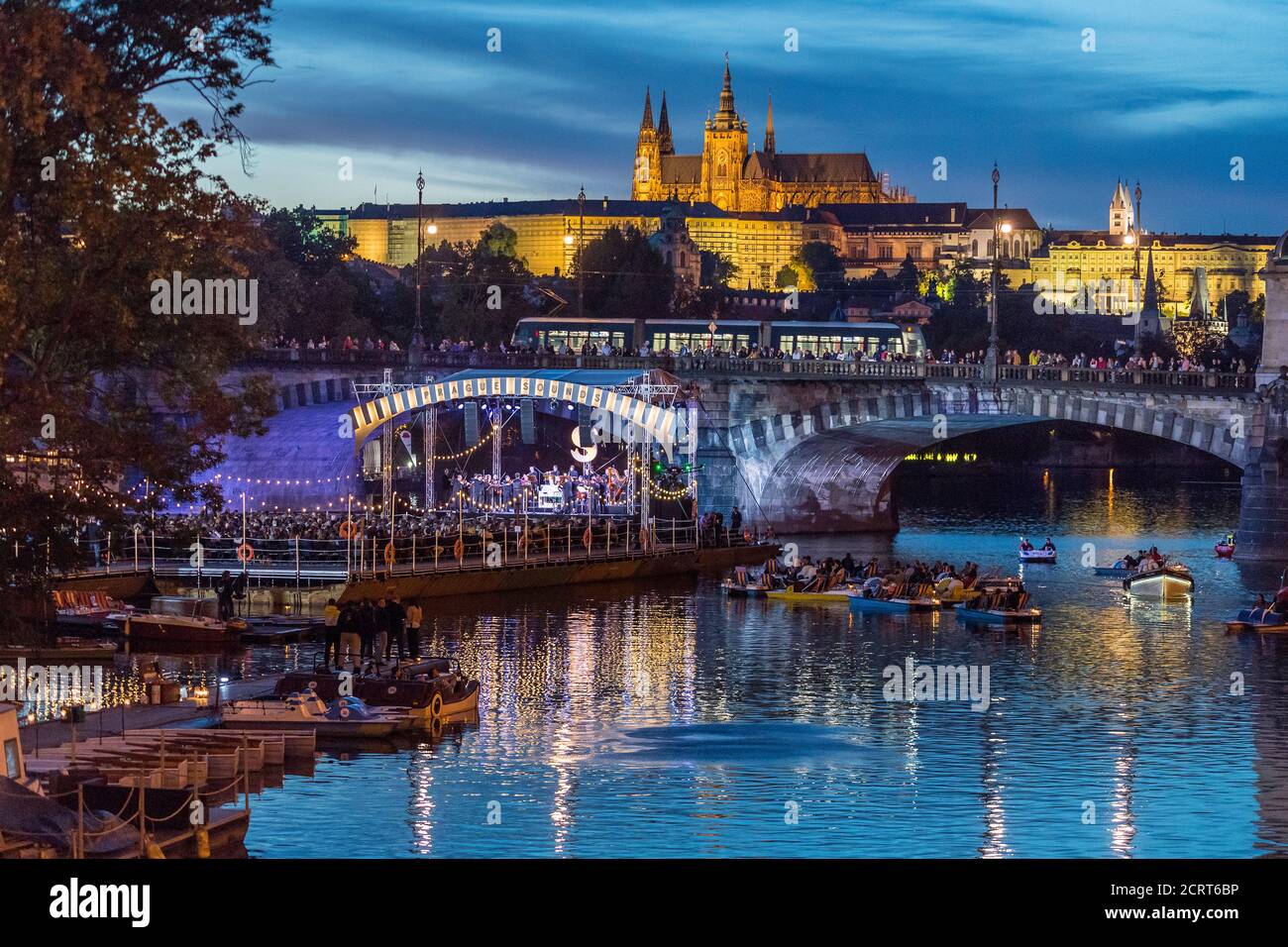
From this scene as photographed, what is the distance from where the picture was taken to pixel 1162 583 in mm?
66500

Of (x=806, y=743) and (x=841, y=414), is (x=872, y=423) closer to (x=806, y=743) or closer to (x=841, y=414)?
(x=841, y=414)

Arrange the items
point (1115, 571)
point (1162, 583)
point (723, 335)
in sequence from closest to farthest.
→ 1. point (1162, 583)
2. point (1115, 571)
3. point (723, 335)

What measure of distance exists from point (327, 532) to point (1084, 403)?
28.6 m

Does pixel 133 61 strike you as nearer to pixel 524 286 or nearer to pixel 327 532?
pixel 327 532

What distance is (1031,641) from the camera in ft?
183

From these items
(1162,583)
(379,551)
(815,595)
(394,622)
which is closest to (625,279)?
(815,595)

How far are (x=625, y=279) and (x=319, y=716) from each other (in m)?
125

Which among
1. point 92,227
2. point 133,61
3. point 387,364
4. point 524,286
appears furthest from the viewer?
point 524,286

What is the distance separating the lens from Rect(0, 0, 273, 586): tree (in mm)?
31422

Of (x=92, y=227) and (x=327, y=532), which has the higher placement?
(x=92, y=227)

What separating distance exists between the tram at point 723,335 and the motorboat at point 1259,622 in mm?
57423

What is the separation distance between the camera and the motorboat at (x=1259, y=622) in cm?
5762
